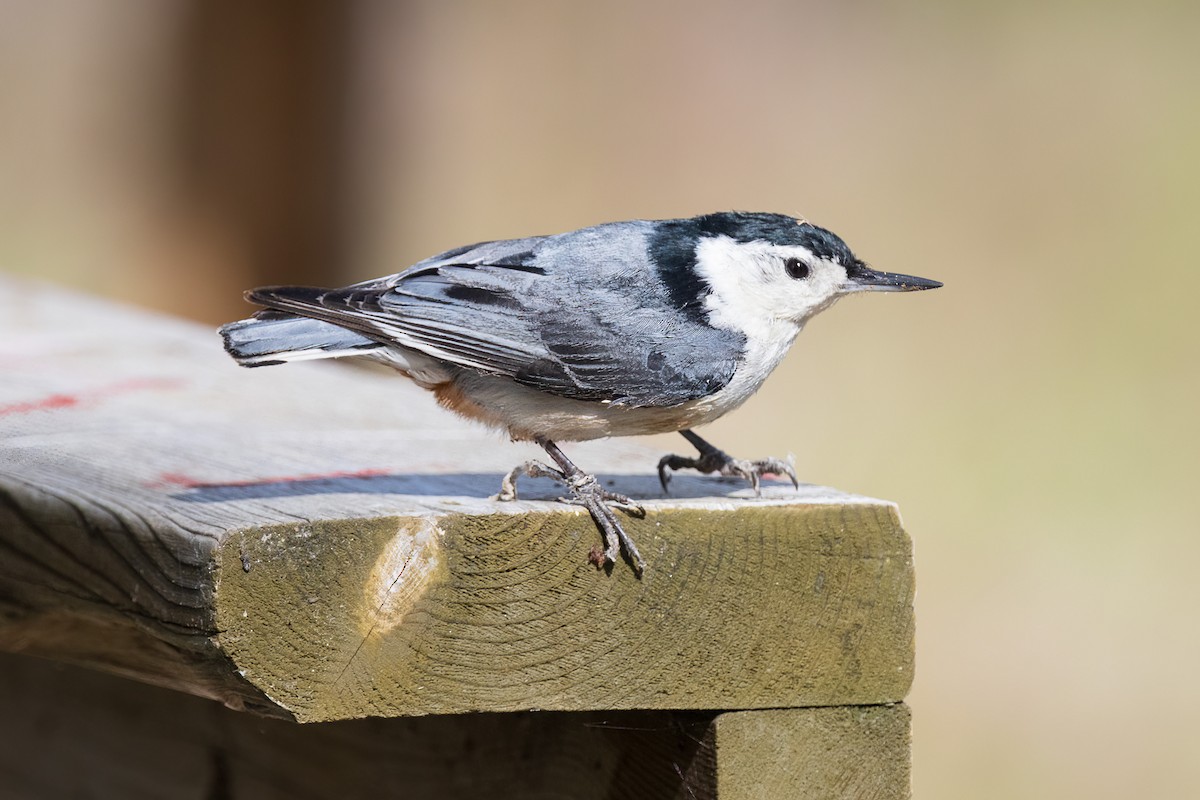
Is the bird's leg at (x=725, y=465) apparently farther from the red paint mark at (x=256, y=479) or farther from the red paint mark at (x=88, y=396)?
the red paint mark at (x=88, y=396)

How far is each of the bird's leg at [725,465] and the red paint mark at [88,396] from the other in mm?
1173

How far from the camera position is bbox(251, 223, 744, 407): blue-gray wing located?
94.8 inches

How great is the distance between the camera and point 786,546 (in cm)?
189

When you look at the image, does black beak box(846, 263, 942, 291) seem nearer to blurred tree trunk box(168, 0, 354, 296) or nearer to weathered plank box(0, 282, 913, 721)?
weathered plank box(0, 282, 913, 721)

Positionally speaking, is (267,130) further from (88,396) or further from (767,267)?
(767,267)

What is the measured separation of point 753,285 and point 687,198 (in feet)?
13.0

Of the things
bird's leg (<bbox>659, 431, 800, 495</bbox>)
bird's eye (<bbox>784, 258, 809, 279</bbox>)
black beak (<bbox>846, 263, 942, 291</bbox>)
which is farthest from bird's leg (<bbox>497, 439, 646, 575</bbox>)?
black beak (<bbox>846, 263, 942, 291</bbox>)

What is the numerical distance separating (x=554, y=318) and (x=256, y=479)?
23.7 inches

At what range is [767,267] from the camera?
2.63 meters

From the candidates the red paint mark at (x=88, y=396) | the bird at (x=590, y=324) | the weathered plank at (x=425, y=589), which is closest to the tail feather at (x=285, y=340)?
the bird at (x=590, y=324)

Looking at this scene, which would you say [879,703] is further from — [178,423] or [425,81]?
[425,81]

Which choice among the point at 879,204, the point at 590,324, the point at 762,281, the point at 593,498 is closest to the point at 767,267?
the point at 762,281

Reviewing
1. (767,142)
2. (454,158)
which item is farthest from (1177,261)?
(454,158)

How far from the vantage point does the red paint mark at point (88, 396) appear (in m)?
2.69
